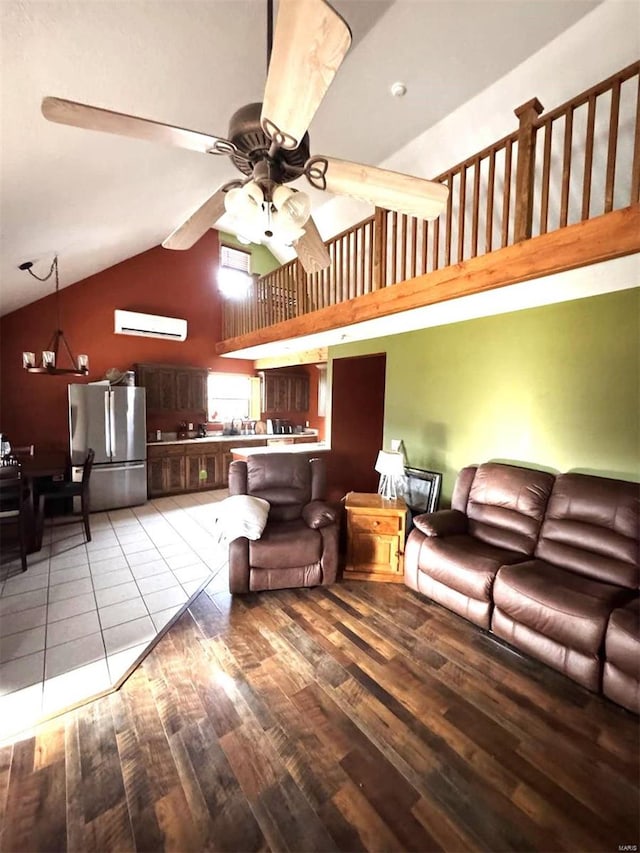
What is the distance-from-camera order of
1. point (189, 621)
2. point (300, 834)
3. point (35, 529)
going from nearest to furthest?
point (300, 834)
point (189, 621)
point (35, 529)

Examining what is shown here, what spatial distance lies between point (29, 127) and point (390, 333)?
3431 millimetres

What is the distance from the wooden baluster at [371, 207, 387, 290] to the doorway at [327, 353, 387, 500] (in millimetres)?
2076

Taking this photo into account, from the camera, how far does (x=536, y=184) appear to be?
2.89 metres

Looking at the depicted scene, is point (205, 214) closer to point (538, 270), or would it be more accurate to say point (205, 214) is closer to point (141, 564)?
point (538, 270)

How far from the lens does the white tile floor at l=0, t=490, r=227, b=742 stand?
6.25ft

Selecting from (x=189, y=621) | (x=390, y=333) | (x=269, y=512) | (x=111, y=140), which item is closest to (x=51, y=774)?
(x=189, y=621)

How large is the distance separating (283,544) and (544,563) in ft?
6.12

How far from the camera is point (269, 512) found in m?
3.14

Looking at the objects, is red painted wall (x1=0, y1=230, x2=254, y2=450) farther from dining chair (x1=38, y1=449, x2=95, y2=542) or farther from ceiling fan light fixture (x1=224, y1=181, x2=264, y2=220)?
ceiling fan light fixture (x1=224, y1=181, x2=264, y2=220)

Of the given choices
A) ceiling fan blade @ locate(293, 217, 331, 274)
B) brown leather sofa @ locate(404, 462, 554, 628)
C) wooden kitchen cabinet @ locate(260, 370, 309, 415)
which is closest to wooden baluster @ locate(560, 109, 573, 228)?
ceiling fan blade @ locate(293, 217, 331, 274)

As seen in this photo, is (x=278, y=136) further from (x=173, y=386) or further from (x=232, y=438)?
(x=232, y=438)

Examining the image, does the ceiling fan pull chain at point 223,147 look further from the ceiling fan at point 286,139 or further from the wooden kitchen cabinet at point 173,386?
the wooden kitchen cabinet at point 173,386

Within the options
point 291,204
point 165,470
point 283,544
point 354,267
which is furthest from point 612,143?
point 165,470

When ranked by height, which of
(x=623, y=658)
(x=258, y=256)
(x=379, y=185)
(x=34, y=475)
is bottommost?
(x=623, y=658)
